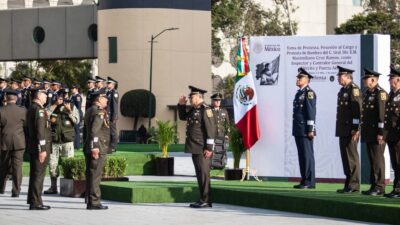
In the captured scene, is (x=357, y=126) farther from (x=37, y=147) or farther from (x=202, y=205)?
(x=37, y=147)

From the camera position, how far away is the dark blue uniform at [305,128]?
21109 mm

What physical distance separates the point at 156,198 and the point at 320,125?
159 inches

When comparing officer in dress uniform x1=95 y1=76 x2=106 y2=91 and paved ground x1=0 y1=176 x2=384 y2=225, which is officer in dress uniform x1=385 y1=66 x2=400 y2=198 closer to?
paved ground x1=0 y1=176 x2=384 y2=225

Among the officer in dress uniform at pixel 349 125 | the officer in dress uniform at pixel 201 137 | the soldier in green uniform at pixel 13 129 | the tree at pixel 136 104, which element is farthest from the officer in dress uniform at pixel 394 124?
the tree at pixel 136 104

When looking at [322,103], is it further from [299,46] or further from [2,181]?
[2,181]

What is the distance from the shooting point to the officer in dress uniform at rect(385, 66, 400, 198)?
18703 millimetres

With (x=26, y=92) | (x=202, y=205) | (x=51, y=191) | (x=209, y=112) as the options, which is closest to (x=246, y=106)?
(x=51, y=191)

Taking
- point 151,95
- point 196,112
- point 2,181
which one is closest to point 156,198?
point 196,112

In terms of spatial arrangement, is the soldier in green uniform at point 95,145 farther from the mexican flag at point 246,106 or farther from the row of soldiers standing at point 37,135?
the mexican flag at point 246,106

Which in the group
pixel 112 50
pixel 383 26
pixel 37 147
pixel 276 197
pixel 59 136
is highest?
pixel 383 26

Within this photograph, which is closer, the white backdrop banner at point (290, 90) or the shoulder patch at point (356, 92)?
the shoulder patch at point (356, 92)

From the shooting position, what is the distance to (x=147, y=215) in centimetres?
1853

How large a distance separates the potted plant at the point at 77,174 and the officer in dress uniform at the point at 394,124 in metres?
5.87

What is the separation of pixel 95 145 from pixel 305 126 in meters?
3.87
